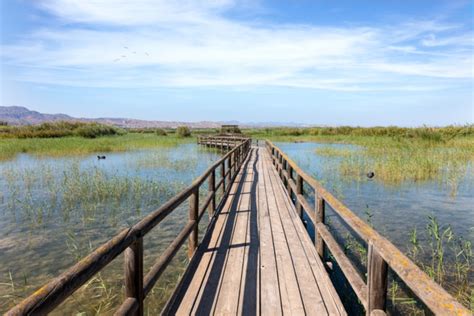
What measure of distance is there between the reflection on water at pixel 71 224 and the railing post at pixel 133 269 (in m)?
2.67

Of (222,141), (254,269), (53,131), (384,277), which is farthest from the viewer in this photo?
(53,131)

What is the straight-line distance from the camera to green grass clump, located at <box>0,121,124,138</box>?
1596 inches

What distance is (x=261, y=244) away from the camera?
5066 mm

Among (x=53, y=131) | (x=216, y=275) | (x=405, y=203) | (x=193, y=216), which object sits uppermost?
(x=53, y=131)

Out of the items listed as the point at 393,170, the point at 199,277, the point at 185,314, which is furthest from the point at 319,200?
the point at 393,170

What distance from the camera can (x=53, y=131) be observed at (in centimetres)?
4344

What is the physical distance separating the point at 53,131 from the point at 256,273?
47.6 meters

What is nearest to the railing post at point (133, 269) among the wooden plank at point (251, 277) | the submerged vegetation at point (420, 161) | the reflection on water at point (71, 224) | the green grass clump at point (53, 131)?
the wooden plank at point (251, 277)

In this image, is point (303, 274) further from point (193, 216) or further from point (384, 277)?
point (384, 277)

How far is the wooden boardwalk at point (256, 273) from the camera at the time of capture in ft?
10.3

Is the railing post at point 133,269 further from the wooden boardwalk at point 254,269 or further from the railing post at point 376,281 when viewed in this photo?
the railing post at point 376,281

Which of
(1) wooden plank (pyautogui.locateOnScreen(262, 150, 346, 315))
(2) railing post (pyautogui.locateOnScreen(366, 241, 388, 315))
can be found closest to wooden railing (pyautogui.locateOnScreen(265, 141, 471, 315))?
(2) railing post (pyautogui.locateOnScreen(366, 241, 388, 315))

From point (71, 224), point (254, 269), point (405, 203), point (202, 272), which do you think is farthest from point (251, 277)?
point (405, 203)

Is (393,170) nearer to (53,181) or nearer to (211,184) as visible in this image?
(211,184)
